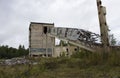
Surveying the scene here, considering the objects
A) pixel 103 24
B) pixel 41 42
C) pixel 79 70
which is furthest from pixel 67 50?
pixel 79 70

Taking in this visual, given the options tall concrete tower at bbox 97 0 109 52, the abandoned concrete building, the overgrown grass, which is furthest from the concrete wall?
the overgrown grass

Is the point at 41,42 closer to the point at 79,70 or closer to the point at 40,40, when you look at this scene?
the point at 40,40

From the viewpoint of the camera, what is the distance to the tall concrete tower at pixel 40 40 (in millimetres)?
32562

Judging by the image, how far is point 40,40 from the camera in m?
33.1

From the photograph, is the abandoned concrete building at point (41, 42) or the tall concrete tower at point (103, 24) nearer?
the tall concrete tower at point (103, 24)

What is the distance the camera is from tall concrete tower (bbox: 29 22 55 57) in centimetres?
3256

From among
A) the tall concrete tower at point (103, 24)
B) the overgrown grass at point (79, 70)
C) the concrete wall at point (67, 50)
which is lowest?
the overgrown grass at point (79, 70)

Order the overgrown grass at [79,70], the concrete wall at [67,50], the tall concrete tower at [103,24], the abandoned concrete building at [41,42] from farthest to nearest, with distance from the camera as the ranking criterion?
the abandoned concrete building at [41,42] → the concrete wall at [67,50] → the tall concrete tower at [103,24] → the overgrown grass at [79,70]

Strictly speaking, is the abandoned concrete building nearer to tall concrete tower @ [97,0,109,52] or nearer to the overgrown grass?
tall concrete tower @ [97,0,109,52]

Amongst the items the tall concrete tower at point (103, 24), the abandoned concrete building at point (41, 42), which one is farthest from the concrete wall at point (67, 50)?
the tall concrete tower at point (103, 24)

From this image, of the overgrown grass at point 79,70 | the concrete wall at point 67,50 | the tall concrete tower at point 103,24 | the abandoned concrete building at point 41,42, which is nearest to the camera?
the overgrown grass at point 79,70

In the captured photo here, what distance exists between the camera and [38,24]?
3375 cm

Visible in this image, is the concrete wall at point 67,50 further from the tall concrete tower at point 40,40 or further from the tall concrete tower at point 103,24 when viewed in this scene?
the tall concrete tower at point 103,24

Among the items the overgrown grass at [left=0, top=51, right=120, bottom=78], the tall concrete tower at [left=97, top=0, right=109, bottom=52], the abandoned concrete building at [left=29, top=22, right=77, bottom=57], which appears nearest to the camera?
the overgrown grass at [left=0, top=51, right=120, bottom=78]
